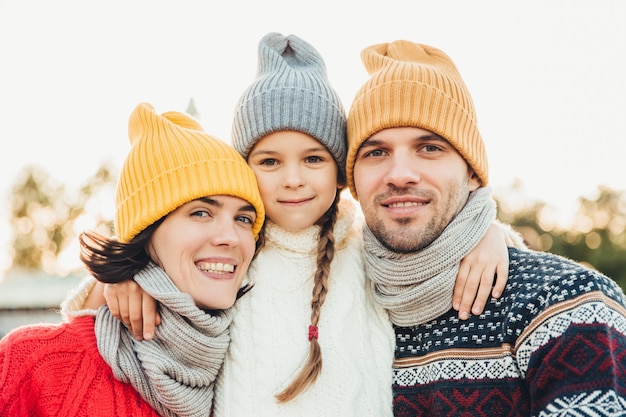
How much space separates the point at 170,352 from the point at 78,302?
585 mm

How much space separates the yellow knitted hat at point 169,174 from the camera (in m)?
2.56

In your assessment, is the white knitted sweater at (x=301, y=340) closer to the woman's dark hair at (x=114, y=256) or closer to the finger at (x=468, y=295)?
the finger at (x=468, y=295)

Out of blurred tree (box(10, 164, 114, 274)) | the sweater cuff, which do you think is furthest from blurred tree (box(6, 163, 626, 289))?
the sweater cuff

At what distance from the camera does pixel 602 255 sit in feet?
110

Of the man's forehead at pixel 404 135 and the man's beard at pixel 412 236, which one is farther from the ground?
the man's forehead at pixel 404 135

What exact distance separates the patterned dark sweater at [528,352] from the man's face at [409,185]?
15.3 inches

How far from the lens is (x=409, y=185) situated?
2729 millimetres

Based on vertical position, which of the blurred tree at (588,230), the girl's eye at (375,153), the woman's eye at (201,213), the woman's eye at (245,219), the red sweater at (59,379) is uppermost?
the girl's eye at (375,153)

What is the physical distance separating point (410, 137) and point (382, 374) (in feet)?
3.74

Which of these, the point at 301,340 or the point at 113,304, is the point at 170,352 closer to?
the point at 113,304

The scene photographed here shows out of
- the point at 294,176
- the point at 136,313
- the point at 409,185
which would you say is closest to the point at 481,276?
the point at 409,185

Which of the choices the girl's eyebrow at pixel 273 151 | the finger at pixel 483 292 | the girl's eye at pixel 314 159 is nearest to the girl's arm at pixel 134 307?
the girl's eyebrow at pixel 273 151

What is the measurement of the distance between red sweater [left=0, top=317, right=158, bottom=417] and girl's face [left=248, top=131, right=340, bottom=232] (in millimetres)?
1052

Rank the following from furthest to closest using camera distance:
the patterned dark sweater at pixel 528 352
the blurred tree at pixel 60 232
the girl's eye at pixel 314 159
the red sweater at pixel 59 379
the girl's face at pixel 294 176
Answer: the blurred tree at pixel 60 232 → the girl's eye at pixel 314 159 → the girl's face at pixel 294 176 → the red sweater at pixel 59 379 → the patterned dark sweater at pixel 528 352
